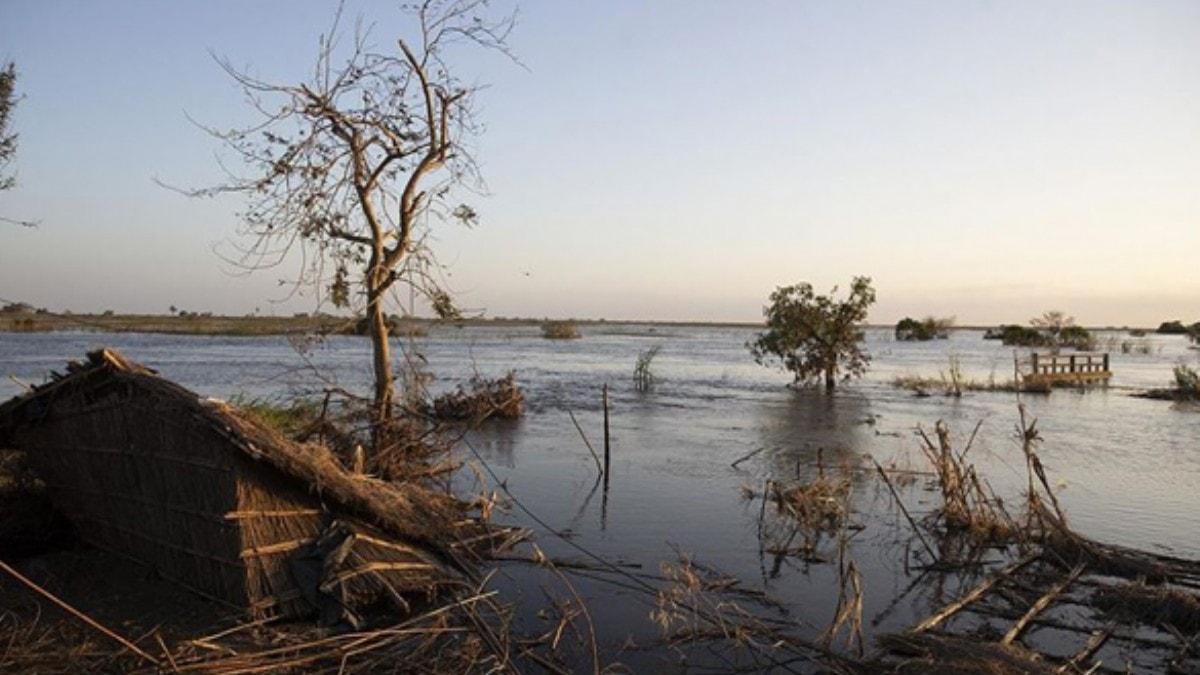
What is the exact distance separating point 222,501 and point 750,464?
10.7 m

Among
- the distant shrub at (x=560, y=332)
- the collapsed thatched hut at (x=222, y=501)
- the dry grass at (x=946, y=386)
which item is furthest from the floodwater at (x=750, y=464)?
the distant shrub at (x=560, y=332)

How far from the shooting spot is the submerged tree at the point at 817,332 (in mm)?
29891

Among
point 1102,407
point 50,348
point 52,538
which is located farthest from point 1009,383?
point 50,348

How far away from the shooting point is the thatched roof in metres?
6.38

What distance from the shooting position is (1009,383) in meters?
35.0

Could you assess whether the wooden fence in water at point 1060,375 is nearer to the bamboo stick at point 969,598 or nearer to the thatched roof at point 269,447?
the bamboo stick at point 969,598

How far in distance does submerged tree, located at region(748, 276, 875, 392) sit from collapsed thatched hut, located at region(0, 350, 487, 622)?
79.4 ft

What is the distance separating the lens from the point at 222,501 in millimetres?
6551

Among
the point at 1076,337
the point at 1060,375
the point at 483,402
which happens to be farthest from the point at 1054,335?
the point at 483,402

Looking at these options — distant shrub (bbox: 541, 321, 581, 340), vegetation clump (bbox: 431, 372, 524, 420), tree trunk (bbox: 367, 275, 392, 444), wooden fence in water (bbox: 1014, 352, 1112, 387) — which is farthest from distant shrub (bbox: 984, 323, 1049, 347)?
tree trunk (bbox: 367, 275, 392, 444)

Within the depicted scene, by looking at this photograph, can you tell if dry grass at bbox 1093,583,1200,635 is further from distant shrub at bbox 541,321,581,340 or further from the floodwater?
distant shrub at bbox 541,321,581,340

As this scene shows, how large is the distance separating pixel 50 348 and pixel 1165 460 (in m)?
47.5

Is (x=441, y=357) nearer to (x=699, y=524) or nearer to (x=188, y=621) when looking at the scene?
(x=699, y=524)

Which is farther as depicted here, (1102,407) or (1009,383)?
(1009,383)
